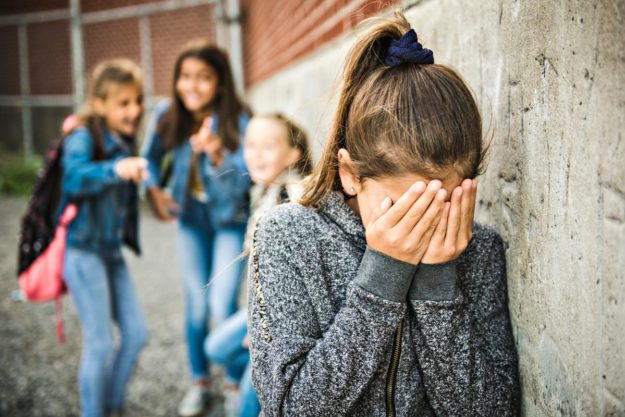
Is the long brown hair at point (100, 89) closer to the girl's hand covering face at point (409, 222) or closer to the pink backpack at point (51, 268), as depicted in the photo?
the pink backpack at point (51, 268)

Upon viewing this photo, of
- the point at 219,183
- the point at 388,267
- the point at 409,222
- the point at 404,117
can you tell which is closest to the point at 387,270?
the point at 388,267

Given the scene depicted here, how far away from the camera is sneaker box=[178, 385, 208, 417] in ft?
10.9

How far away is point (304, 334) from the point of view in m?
1.43

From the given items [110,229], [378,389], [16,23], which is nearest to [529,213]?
[378,389]

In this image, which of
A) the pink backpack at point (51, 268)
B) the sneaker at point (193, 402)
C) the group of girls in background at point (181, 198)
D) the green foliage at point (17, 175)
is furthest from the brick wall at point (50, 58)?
the sneaker at point (193, 402)

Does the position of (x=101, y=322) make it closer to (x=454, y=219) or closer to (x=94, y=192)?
(x=94, y=192)

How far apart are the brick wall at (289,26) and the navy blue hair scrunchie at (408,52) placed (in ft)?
1.67

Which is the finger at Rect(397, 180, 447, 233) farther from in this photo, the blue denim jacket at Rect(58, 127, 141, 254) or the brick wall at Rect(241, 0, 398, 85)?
the blue denim jacket at Rect(58, 127, 141, 254)

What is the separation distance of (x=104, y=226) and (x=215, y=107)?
1039 mm

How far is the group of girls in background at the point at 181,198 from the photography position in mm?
2875

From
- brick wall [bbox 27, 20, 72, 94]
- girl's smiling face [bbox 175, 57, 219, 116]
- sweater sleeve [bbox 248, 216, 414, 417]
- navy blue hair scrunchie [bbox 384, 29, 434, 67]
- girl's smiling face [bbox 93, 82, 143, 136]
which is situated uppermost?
brick wall [bbox 27, 20, 72, 94]

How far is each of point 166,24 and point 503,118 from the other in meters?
11.2

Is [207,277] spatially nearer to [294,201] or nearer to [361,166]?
→ [294,201]

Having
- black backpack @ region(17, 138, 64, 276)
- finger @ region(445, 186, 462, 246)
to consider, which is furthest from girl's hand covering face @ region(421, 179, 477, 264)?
black backpack @ region(17, 138, 64, 276)
